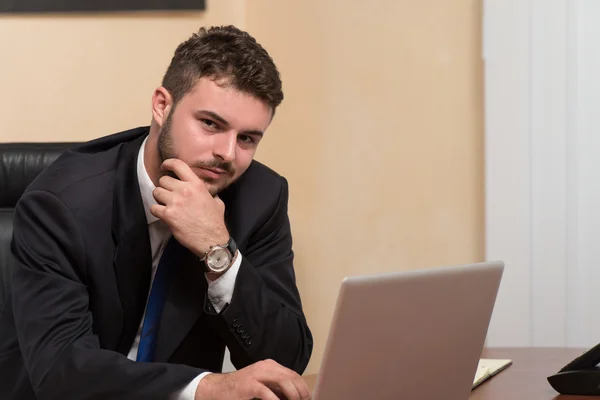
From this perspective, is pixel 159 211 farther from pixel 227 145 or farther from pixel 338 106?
pixel 338 106

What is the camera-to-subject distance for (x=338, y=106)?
8.10ft

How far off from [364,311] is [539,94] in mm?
1371

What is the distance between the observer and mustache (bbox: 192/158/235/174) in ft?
5.05

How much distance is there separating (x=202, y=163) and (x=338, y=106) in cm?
99

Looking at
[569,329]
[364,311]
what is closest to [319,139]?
[569,329]

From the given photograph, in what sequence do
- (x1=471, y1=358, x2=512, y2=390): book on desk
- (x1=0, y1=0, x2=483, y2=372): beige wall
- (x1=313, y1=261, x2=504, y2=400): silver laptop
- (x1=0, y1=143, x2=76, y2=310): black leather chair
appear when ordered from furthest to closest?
(x1=0, y1=0, x2=483, y2=372): beige wall < (x1=0, y1=143, x2=76, y2=310): black leather chair < (x1=471, y1=358, x2=512, y2=390): book on desk < (x1=313, y1=261, x2=504, y2=400): silver laptop

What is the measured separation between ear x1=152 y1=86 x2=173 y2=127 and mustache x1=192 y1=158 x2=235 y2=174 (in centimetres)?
12

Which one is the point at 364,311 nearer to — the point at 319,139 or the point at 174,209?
the point at 174,209

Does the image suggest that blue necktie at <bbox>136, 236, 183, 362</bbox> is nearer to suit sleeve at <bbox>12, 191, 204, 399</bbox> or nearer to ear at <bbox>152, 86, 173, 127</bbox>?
suit sleeve at <bbox>12, 191, 204, 399</bbox>

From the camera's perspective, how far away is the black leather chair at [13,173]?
1.78 meters

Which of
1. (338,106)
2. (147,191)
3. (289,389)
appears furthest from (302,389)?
(338,106)

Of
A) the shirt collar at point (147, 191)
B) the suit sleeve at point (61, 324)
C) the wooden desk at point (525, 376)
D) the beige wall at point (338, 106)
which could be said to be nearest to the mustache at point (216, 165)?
the shirt collar at point (147, 191)

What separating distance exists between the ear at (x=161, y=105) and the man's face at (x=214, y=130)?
34 millimetres

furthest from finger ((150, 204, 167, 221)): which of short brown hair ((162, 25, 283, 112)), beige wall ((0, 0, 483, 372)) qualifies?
beige wall ((0, 0, 483, 372))
